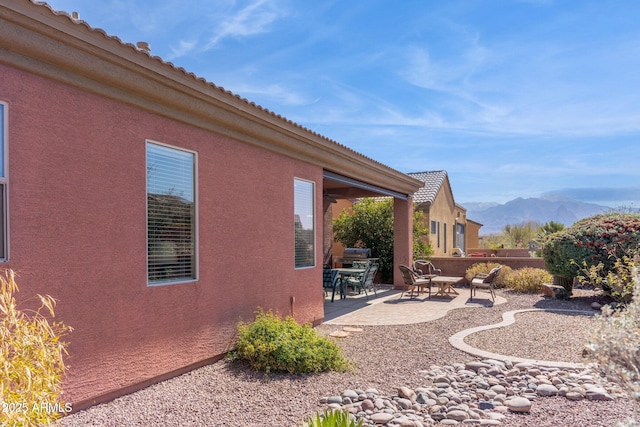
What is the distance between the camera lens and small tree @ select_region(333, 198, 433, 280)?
57.3 ft

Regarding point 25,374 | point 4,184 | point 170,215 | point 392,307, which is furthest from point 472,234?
point 25,374

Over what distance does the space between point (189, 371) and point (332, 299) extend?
7.04 meters

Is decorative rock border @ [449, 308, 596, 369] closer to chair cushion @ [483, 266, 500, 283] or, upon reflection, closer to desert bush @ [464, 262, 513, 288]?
chair cushion @ [483, 266, 500, 283]

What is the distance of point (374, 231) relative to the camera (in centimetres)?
1780

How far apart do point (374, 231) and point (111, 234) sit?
541 inches

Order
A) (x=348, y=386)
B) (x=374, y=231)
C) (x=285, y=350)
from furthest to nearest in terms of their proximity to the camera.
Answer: (x=374, y=231), (x=285, y=350), (x=348, y=386)

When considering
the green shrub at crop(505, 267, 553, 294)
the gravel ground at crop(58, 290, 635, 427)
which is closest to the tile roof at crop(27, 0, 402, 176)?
the gravel ground at crop(58, 290, 635, 427)

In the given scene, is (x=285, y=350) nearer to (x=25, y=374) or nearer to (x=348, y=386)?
(x=348, y=386)

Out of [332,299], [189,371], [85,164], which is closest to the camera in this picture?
[85,164]

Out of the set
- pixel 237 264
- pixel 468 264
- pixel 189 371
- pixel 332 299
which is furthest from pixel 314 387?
pixel 468 264

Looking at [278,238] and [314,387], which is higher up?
[278,238]

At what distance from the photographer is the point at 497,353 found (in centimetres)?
674

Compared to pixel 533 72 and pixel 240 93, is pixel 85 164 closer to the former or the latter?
pixel 240 93

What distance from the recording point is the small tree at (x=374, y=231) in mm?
17453
